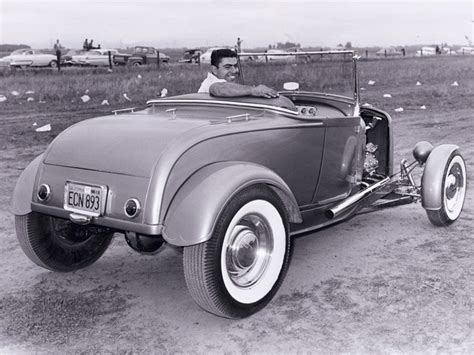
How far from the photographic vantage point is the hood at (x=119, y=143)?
3.22 meters

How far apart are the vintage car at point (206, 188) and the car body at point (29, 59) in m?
27.0

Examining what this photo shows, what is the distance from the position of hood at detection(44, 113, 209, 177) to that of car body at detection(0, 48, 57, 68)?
27.2 metres

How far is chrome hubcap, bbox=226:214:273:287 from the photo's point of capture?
3316 mm

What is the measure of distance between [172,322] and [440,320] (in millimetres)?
1527

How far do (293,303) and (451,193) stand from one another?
2364 millimetres

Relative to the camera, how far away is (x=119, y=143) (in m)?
3.38

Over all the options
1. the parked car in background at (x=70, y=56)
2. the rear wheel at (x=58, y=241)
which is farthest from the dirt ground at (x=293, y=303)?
the parked car in background at (x=70, y=56)

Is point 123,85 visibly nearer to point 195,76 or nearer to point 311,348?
point 195,76

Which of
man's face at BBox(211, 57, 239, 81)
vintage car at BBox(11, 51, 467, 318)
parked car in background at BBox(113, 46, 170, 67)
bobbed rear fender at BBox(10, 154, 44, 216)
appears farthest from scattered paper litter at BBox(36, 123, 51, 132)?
parked car in background at BBox(113, 46, 170, 67)

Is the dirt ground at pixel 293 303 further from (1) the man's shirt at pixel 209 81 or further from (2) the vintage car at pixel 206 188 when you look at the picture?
(1) the man's shirt at pixel 209 81

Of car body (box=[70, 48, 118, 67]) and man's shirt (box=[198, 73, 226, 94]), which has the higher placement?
car body (box=[70, 48, 118, 67])

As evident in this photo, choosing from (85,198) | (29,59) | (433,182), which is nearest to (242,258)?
(85,198)

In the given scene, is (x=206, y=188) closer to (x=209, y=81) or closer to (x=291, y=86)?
(x=209, y=81)

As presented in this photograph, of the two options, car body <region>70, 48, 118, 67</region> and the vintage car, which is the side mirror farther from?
car body <region>70, 48, 118, 67</region>
